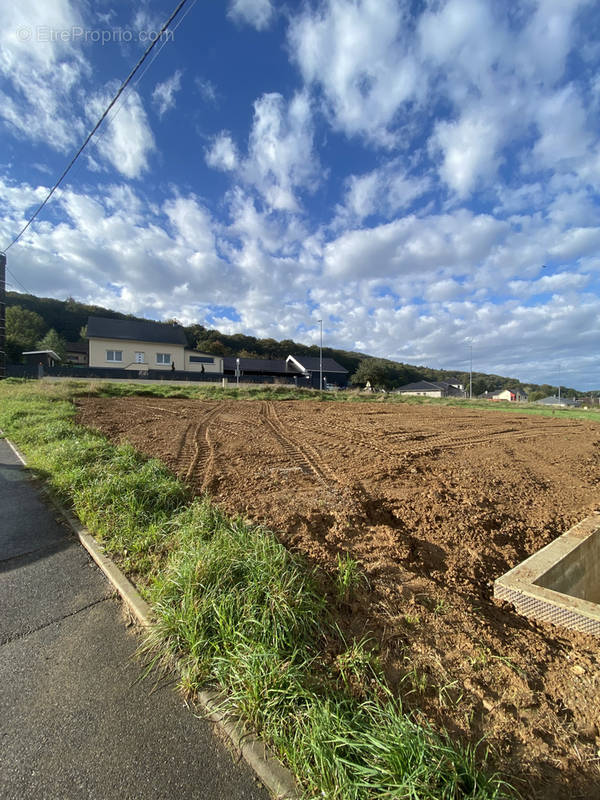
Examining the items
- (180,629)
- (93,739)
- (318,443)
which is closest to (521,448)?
(318,443)

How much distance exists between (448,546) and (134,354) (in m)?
38.5

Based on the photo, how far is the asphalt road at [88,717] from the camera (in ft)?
4.31

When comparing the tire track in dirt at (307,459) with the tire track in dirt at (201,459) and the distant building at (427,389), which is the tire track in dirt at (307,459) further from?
the distant building at (427,389)

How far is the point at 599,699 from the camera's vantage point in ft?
5.77

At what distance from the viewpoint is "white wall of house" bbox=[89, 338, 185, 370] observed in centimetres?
3441

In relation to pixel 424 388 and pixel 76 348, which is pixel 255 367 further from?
pixel 424 388

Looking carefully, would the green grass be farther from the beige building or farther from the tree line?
the tree line

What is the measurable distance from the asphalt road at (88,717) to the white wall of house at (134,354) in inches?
1451

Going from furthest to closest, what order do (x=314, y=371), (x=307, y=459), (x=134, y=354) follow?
(x=314, y=371), (x=134, y=354), (x=307, y=459)

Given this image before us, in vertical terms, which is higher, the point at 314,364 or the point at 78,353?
the point at 78,353

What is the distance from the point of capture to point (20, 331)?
53094 millimetres

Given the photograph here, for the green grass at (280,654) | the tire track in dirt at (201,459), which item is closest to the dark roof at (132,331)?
the tire track in dirt at (201,459)

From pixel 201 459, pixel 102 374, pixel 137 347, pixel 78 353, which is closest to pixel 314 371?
pixel 137 347

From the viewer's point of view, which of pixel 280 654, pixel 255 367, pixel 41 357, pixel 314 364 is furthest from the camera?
pixel 314 364
